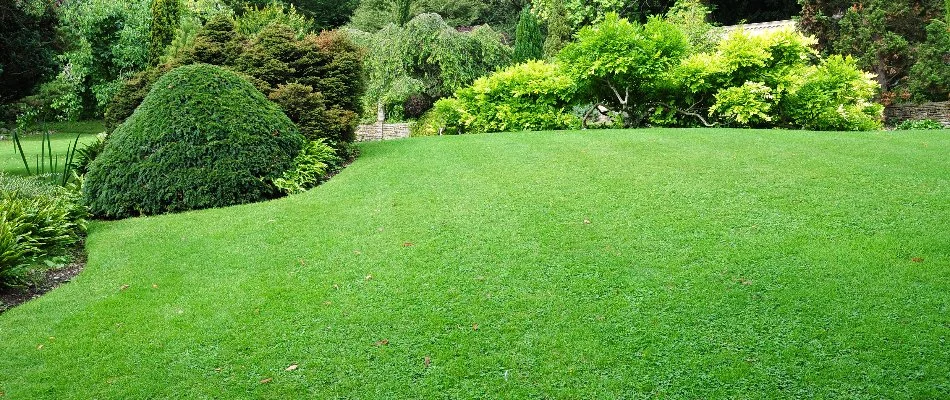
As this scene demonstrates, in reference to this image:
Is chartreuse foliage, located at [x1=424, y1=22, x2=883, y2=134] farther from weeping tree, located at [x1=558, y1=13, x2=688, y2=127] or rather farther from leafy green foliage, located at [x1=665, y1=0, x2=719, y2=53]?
leafy green foliage, located at [x1=665, y1=0, x2=719, y2=53]

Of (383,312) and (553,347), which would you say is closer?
(553,347)

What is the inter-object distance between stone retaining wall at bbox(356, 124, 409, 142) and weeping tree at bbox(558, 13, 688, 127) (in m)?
7.45

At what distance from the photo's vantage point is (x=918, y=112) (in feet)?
50.5

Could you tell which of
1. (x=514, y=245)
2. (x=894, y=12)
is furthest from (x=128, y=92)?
(x=894, y=12)

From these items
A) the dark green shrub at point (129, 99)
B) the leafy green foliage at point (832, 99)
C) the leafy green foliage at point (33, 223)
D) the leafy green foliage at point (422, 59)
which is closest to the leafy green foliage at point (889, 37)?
the leafy green foliage at point (832, 99)

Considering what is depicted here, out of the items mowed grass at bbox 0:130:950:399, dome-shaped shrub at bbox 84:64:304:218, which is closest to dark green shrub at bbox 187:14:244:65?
dome-shaped shrub at bbox 84:64:304:218

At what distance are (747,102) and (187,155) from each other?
872 centimetres

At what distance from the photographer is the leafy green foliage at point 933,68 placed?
15.1 metres

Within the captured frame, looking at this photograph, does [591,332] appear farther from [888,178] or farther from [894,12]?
[894,12]

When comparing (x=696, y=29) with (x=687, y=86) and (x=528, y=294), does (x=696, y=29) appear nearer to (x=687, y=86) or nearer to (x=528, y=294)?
(x=687, y=86)

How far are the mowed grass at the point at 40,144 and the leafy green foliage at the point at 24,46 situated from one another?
1658 mm

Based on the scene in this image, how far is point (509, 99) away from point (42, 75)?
56.1 ft

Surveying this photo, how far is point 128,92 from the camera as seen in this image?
8.93m

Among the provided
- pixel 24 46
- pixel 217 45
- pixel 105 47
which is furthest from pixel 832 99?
pixel 24 46
